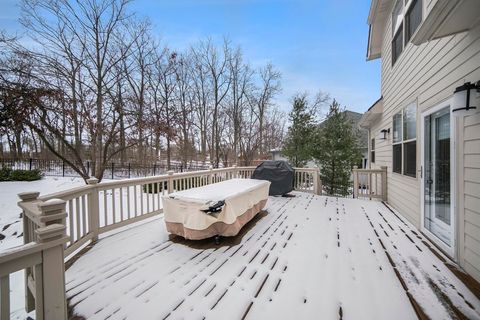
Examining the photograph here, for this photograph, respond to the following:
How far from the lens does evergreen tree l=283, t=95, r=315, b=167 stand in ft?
34.3

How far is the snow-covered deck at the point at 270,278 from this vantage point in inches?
67.6

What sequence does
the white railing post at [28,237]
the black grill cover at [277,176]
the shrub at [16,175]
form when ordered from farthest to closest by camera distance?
the shrub at [16,175] → the black grill cover at [277,176] → the white railing post at [28,237]

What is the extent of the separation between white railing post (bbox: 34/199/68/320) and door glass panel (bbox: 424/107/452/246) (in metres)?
4.11

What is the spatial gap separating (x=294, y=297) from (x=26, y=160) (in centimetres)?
1780

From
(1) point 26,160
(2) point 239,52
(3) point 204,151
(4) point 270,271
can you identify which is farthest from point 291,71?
(1) point 26,160

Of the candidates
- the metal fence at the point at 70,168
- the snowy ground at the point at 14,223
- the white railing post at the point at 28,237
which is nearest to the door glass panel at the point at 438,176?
the white railing post at the point at 28,237

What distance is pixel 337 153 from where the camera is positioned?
9.44 metres

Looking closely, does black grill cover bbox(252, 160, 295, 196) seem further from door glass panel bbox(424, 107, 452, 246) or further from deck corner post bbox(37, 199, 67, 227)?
deck corner post bbox(37, 199, 67, 227)

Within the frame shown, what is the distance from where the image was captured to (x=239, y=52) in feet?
47.4

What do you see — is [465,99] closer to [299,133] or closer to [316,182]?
[316,182]

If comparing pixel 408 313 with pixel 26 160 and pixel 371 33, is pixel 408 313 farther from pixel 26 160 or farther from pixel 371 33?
pixel 26 160

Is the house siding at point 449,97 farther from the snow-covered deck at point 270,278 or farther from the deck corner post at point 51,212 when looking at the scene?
the deck corner post at point 51,212

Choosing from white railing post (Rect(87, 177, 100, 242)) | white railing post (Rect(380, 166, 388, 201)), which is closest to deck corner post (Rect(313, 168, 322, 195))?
white railing post (Rect(380, 166, 388, 201))

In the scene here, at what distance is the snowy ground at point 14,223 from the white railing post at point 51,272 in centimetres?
107
